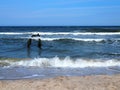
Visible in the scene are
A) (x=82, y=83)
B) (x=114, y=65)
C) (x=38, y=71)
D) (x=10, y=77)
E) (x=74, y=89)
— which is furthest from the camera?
(x=114, y=65)

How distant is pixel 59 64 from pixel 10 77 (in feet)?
12.7

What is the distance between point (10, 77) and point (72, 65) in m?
4.06

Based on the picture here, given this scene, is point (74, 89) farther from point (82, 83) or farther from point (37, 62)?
point (37, 62)

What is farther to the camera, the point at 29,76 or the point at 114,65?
the point at 114,65

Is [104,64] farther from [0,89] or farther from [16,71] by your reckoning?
[0,89]

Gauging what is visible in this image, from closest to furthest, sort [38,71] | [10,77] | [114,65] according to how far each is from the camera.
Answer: [10,77], [38,71], [114,65]

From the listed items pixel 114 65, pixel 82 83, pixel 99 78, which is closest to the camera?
pixel 82 83

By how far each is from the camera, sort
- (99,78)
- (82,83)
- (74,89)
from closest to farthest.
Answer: (74,89), (82,83), (99,78)

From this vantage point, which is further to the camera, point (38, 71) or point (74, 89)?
point (38, 71)

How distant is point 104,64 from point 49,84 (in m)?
6.32

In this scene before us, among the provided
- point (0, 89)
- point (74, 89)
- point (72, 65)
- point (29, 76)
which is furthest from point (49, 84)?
point (72, 65)

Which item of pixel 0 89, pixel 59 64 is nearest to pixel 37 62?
pixel 59 64

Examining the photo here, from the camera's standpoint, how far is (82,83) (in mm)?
7996

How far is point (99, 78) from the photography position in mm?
8812
